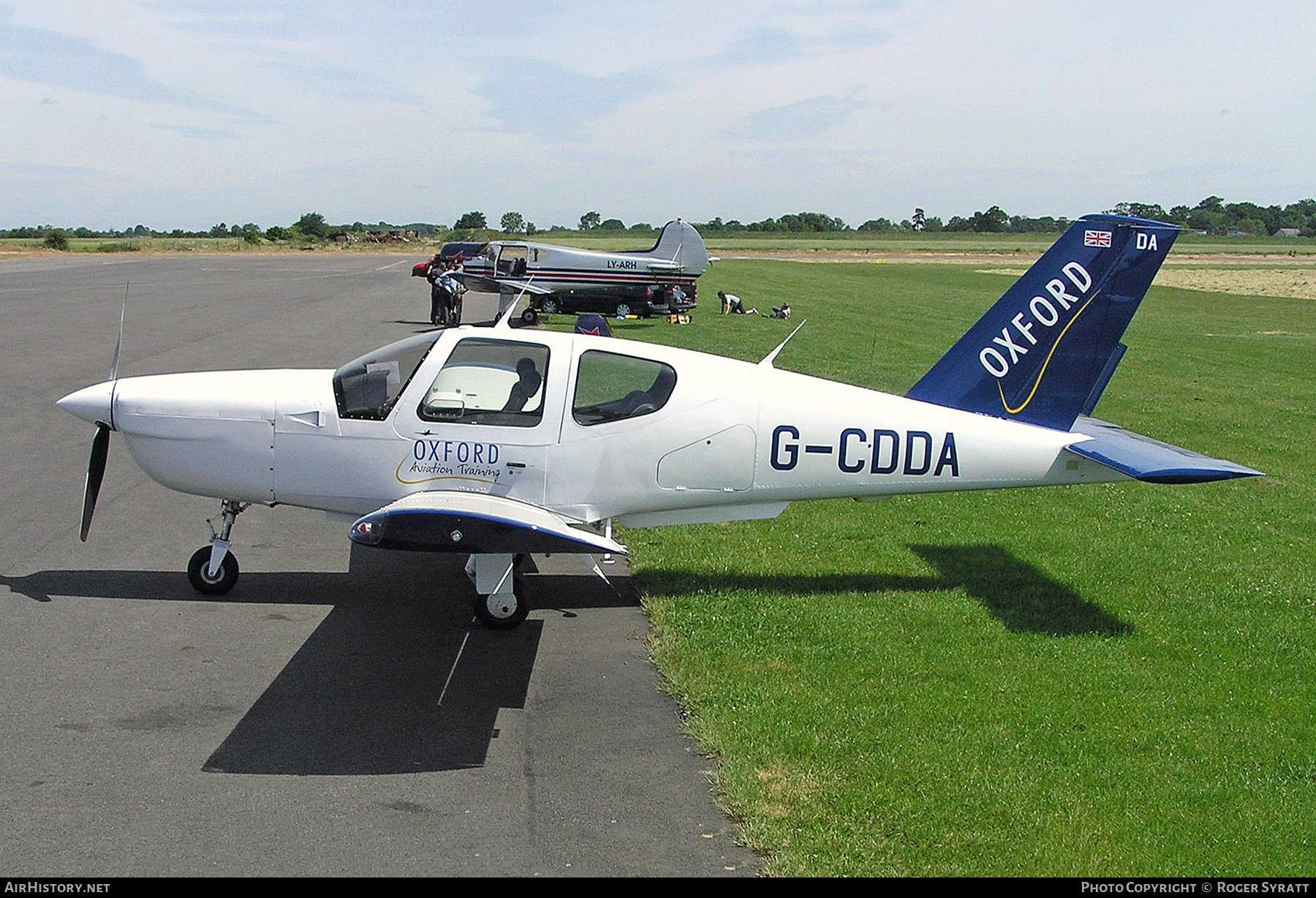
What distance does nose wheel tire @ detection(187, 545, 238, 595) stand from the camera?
8.00 m

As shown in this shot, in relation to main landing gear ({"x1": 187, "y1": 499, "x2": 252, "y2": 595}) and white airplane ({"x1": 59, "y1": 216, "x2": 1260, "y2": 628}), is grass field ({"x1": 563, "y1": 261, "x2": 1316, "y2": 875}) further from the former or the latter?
main landing gear ({"x1": 187, "y1": 499, "x2": 252, "y2": 595})

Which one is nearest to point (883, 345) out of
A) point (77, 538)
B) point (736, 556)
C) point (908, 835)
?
point (736, 556)

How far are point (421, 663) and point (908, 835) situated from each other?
10.9ft

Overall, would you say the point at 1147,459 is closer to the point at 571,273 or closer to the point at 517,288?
the point at 517,288

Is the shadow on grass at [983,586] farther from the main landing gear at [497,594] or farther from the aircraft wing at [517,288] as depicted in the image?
the aircraft wing at [517,288]

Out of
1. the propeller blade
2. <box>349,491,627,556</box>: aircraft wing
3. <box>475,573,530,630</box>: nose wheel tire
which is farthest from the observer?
the propeller blade

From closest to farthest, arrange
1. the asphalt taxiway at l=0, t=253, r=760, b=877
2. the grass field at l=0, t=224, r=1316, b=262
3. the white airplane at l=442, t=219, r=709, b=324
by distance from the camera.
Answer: the asphalt taxiway at l=0, t=253, r=760, b=877, the white airplane at l=442, t=219, r=709, b=324, the grass field at l=0, t=224, r=1316, b=262

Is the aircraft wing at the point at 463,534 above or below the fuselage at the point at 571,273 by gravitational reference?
below

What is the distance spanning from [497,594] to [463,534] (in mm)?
1340

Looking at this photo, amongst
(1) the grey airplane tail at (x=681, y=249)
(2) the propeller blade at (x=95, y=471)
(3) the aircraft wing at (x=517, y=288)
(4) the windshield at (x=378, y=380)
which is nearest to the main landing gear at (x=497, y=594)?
(4) the windshield at (x=378, y=380)

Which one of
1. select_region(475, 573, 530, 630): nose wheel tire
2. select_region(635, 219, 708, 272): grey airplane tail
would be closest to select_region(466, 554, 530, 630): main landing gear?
select_region(475, 573, 530, 630): nose wheel tire

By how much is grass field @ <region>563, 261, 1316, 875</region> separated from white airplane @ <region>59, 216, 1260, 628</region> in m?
1.04

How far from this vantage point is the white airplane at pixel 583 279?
108 ft

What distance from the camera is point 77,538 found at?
9164 millimetres
